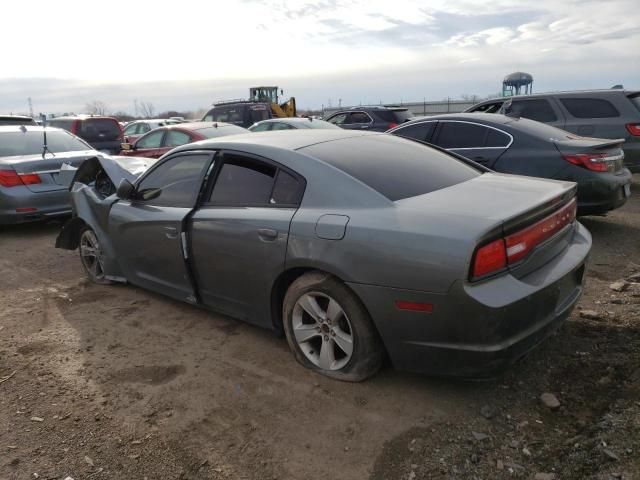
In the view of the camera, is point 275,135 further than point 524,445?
Yes

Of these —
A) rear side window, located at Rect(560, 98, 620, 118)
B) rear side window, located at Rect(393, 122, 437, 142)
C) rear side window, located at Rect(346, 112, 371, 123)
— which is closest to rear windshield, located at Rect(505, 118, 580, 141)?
rear side window, located at Rect(393, 122, 437, 142)

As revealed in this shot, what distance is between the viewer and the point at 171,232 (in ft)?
12.9

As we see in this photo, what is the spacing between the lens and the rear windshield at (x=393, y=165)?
3141 mm

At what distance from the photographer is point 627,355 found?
10.4 feet

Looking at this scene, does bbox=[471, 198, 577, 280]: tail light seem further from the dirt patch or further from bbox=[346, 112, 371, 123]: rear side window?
bbox=[346, 112, 371, 123]: rear side window

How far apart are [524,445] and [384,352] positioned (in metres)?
0.88

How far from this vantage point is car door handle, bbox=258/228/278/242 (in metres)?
3.22

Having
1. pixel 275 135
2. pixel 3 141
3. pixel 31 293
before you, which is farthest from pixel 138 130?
pixel 275 135

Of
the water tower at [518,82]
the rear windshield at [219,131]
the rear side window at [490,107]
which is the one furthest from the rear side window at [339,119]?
the water tower at [518,82]

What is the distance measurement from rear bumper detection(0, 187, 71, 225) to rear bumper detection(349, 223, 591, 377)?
5.70 metres

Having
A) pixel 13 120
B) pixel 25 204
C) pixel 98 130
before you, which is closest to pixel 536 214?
pixel 25 204

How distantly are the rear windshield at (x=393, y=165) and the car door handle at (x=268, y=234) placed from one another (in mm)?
568

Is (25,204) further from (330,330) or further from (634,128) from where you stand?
(634,128)

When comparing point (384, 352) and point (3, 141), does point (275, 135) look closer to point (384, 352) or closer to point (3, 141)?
point (384, 352)
